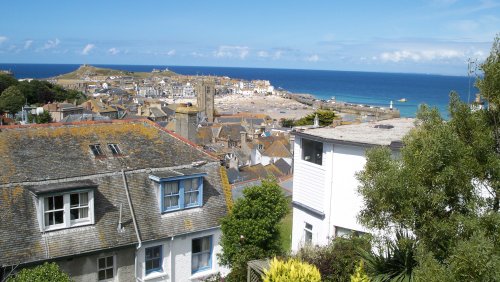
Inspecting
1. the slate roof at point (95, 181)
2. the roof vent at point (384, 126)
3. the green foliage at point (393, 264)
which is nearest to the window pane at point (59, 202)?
the slate roof at point (95, 181)

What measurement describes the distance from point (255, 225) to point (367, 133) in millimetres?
6301

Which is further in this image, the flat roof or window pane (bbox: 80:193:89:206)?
the flat roof

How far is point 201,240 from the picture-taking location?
1880 centimetres

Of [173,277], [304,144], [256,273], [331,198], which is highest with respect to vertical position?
[304,144]

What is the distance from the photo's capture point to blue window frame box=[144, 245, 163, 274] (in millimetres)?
17422

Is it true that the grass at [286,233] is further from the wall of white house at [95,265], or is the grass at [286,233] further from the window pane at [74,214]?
the window pane at [74,214]

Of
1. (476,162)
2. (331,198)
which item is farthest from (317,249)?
(476,162)

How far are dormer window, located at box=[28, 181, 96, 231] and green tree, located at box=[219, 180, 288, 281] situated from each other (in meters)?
4.71

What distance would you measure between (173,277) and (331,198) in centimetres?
666

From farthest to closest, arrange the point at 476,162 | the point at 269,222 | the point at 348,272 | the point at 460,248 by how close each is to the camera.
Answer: the point at 269,222 < the point at 348,272 < the point at 476,162 < the point at 460,248

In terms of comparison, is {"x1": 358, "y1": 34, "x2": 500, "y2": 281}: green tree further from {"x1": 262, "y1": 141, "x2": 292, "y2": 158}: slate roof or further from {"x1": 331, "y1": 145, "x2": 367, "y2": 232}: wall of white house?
{"x1": 262, "y1": 141, "x2": 292, "y2": 158}: slate roof

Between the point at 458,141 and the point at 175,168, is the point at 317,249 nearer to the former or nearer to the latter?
the point at 175,168

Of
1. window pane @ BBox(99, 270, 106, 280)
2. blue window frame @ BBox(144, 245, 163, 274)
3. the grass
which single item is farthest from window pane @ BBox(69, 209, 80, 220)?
the grass

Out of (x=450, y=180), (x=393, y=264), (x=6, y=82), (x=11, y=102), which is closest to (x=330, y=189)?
(x=393, y=264)
